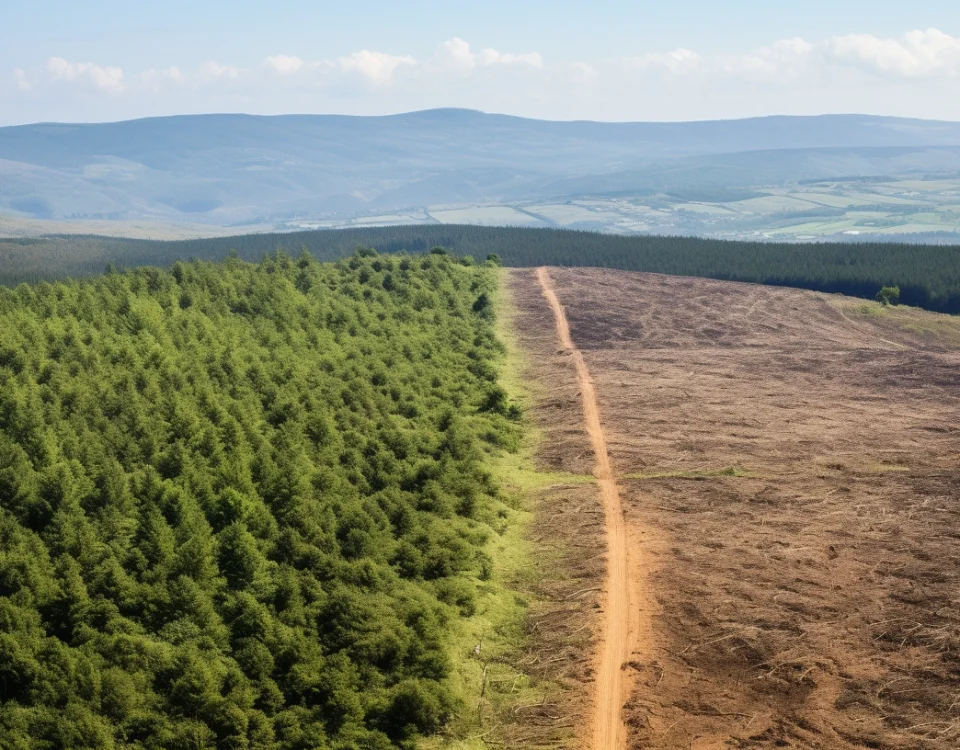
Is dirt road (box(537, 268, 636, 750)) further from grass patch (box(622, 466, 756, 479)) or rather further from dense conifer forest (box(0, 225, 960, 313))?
dense conifer forest (box(0, 225, 960, 313))

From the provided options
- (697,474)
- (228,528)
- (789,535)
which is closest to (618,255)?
(697,474)

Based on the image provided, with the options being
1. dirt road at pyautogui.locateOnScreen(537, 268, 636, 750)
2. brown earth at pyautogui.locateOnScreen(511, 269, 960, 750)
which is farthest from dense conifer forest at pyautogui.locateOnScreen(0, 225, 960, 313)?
dirt road at pyautogui.locateOnScreen(537, 268, 636, 750)

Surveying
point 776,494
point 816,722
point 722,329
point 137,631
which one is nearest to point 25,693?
point 137,631

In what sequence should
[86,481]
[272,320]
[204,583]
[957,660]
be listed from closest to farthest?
[957,660] → [204,583] → [86,481] → [272,320]

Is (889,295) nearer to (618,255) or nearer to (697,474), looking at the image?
(618,255)

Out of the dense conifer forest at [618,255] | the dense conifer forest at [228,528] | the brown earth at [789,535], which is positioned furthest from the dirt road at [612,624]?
the dense conifer forest at [618,255]

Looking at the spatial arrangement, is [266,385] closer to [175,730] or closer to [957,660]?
[175,730]
